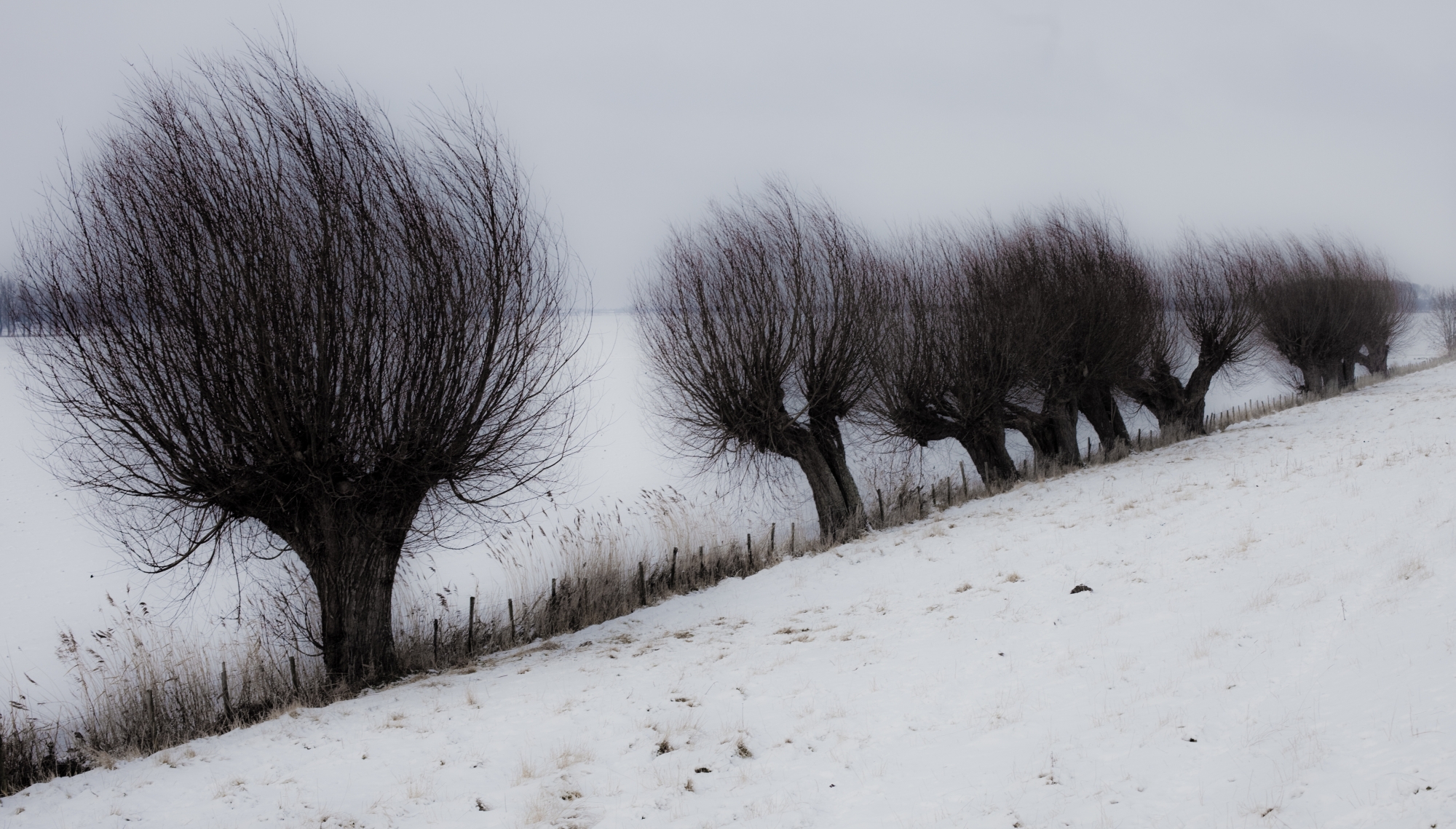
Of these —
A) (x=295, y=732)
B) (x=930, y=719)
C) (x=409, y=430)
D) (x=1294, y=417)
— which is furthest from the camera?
(x=1294, y=417)

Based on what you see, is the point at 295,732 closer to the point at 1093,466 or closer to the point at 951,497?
the point at 951,497

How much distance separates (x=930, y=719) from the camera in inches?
247

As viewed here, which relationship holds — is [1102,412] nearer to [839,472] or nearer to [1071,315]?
[1071,315]

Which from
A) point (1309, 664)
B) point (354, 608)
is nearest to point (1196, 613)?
point (1309, 664)

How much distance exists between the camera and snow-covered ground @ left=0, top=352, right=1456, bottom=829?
4559 mm

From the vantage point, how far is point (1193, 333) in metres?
26.5

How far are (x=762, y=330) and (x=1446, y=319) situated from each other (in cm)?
6150

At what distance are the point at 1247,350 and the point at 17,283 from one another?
3340 cm

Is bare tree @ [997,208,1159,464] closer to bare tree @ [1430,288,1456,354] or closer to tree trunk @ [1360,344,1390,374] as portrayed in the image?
tree trunk @ [1360,344,1390,374]

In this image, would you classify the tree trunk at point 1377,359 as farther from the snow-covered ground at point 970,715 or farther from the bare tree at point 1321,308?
the snow-covered ground at point 970,715

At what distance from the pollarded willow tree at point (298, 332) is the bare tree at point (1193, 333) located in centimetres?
2303

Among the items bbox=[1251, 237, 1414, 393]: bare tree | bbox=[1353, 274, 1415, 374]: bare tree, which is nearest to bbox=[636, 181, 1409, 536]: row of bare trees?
bbox=[1251, 237, 1414, 393]: bare tree

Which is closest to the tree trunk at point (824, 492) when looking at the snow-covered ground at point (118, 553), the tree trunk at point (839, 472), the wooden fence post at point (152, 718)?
the tree trunk at point (839, 472)

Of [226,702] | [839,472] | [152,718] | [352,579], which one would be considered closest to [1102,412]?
[839,472]
